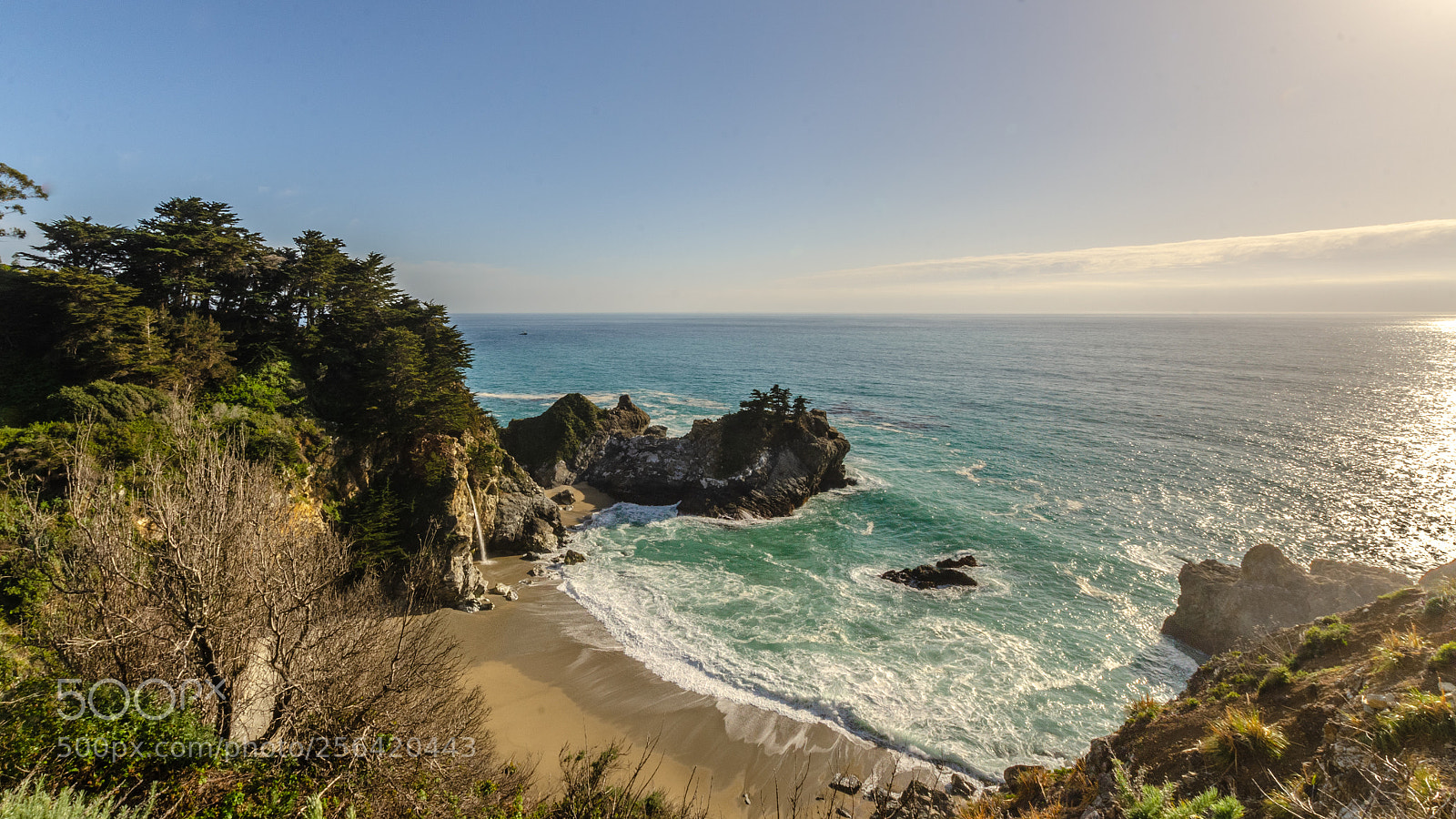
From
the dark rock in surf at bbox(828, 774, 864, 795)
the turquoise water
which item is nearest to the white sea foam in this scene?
the turquoise water

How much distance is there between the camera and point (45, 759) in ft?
24.6

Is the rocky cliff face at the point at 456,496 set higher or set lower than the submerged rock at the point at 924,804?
higher

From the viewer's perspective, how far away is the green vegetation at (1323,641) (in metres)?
12.1

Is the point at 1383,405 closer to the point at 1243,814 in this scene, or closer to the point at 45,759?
the point at 1243,814

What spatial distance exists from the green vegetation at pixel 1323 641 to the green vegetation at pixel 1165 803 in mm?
6592

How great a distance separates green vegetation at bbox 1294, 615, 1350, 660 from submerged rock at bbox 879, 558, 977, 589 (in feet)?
45.6

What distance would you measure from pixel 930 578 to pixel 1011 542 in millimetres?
7681

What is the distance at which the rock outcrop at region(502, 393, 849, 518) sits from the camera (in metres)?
36.7

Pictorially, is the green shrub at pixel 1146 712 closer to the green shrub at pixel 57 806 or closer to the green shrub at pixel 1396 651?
the green shrub at pixel 1396 651

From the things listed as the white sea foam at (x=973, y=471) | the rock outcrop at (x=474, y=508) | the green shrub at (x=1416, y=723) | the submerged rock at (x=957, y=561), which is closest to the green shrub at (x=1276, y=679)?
the green shrub at (x=1416, y=723)

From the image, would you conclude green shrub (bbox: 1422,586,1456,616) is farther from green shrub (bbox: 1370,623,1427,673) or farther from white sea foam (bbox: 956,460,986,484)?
white sea foam (bbox: 956,460,986,484)

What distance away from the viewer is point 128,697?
27.5ft

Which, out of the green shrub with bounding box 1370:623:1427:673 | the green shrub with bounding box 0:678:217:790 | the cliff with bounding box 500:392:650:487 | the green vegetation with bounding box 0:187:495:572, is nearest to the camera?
the green shrub with bounding box 0:678:217:790

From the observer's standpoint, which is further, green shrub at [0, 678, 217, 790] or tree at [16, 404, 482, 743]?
tree at [16, 404, 482, 743]
